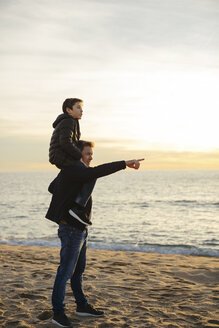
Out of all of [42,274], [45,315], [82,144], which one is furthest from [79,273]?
[42,274]

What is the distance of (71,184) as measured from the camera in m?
3.66

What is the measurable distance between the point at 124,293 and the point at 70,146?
3.12m

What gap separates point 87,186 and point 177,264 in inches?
223

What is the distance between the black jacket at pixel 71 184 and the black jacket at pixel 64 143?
0.11m

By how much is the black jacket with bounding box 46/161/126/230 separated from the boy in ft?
0.20

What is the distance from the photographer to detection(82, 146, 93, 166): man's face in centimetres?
386

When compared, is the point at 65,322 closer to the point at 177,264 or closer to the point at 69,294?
the point at 69,294

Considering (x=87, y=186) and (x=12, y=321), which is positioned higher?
(x=87, y=186)

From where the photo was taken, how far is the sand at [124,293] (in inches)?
164

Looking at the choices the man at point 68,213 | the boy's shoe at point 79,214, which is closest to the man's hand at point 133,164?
the man at point 68,213

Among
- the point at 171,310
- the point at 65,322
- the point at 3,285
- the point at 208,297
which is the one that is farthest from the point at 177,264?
the point at 65,322

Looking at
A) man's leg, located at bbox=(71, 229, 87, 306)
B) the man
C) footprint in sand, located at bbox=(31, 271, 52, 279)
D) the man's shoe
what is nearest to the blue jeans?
the man

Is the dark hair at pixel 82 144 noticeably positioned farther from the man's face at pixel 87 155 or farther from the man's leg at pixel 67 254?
the man's leg at pixel 67 254

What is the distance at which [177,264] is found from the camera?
841 centimetres
